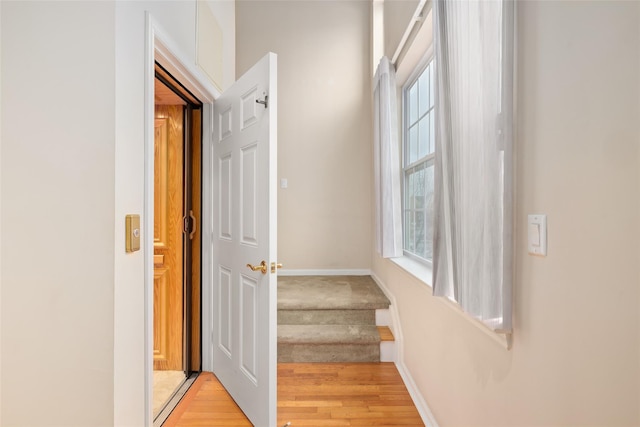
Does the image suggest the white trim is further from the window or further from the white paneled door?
the white paneled door

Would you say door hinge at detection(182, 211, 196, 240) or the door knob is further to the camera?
door hinge at detection(182, 211, 196, 240)

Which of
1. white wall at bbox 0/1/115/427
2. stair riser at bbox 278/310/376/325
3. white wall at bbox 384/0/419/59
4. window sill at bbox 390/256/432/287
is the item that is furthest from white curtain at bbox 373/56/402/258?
white wall at bbox 0/1/115/427

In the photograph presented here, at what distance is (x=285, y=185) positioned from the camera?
11.9ft

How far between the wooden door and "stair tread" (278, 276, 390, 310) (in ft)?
2.52

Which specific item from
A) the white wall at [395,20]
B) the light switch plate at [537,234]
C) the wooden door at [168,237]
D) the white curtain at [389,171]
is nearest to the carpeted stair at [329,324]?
the white curtain at [389,171]

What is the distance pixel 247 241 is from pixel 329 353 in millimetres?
1170

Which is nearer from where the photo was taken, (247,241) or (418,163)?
(247,241)

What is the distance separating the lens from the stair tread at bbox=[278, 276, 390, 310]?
2564 millimetres

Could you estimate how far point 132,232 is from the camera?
1.25 metres

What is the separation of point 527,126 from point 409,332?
1.58m

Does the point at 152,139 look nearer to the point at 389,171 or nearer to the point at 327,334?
the point at 389,171

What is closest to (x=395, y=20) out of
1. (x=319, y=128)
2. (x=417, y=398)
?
(x=319, y=128)

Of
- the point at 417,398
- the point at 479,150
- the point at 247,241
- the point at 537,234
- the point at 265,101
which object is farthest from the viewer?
the point at 417,398

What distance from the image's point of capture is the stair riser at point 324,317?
8.28ft
